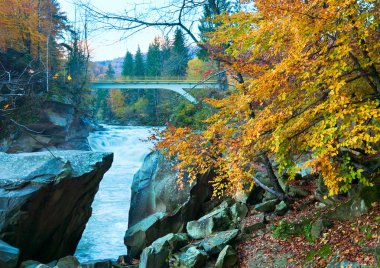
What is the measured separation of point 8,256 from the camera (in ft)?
24.5

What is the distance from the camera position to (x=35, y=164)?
9445mm

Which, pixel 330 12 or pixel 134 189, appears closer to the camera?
pixel 330 12

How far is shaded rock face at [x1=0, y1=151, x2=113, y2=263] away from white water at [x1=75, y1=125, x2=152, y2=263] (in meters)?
1.25

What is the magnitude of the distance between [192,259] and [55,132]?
1895cm

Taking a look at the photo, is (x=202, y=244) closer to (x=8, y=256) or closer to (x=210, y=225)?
(x=210, y=225)

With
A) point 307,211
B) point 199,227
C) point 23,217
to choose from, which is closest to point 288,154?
point 307,211

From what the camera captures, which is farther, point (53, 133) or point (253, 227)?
point (53, 133)

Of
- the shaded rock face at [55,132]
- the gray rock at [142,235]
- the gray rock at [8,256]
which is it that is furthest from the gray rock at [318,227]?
the shaded rock face at [55,132]

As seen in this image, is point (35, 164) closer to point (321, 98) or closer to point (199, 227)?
point (199, 227)

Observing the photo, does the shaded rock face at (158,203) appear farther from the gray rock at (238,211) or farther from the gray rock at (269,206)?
the gray rock at (269,206)

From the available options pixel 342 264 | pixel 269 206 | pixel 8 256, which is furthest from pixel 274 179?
pixel 8 256

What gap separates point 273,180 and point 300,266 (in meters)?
3.18

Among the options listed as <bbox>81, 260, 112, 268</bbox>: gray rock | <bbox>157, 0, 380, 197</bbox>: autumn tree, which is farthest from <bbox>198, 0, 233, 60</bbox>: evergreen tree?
<bbox>81, 260, 112, 268</bbox>: gray rock

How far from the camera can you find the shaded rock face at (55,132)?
2084 cm
